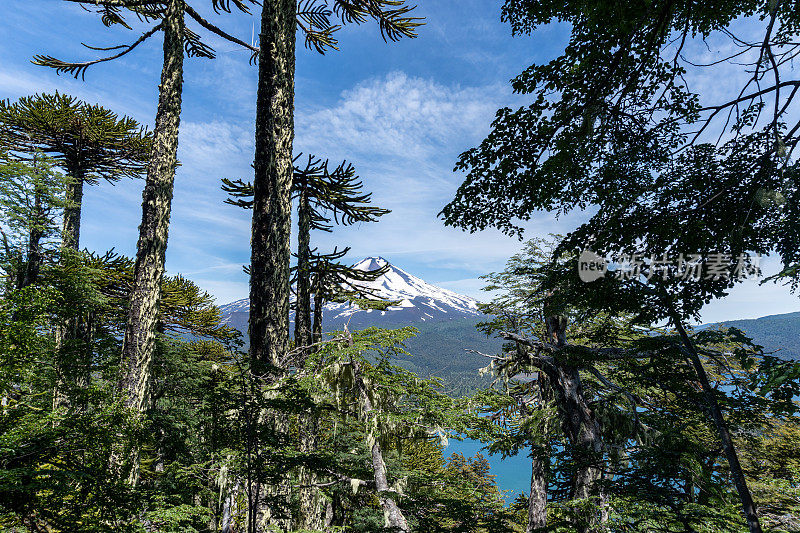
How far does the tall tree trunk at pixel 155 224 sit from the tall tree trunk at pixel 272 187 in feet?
11.9

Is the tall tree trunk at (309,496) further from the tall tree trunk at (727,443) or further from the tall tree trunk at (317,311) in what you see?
the tall tree trunk at (727,443)

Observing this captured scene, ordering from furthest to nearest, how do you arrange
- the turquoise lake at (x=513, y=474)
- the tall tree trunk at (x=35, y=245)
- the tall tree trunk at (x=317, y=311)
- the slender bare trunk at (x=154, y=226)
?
the turquoise lake at (x=513, y=474) → the tall tree trunk at (x=317, y=311) → the tall tree trunk at (x=35, y=245) → the slender bare trunk at (x=154, y=226)

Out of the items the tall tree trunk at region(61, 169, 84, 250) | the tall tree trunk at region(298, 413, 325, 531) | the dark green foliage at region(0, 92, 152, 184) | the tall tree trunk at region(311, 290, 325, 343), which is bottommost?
the tall tree trunk at region(298, 413, 325, 531)

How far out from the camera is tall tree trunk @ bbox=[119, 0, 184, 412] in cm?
720

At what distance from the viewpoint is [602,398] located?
10.1 meters

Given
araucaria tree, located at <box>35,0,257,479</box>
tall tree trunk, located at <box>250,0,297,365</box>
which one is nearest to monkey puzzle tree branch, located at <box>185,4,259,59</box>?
araucaria tree, located at <box>35,0,257,479</box>

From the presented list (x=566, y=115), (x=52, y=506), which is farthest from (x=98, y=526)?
(x=566, y=115)

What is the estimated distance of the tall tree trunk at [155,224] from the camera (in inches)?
284

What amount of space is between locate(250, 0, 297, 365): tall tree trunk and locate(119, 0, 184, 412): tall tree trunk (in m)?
3.63

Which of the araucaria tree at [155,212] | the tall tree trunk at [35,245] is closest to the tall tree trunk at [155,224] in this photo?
the araucaria tree at [155,212]

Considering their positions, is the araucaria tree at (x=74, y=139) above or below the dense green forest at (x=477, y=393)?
above

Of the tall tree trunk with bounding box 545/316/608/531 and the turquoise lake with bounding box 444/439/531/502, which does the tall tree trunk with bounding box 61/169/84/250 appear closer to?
the tall tree trunk with bounding box 545/316/608/531

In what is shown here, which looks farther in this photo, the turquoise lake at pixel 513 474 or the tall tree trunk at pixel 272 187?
the turquoise lake at pixel 513 474

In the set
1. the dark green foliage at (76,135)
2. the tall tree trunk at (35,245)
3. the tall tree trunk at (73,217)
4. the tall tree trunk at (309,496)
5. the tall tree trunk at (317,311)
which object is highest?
the dark green foliage at (76,135)
